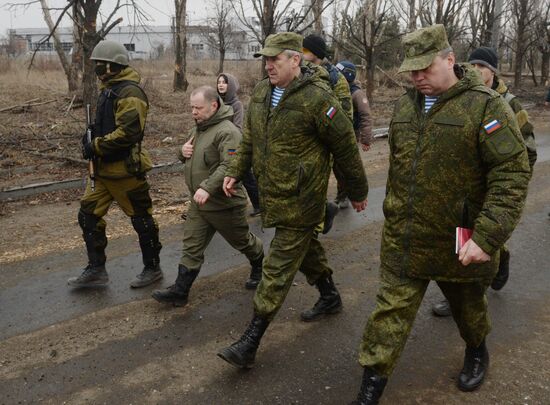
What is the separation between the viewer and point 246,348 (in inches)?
139

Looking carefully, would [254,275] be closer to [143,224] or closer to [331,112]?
[143,224]

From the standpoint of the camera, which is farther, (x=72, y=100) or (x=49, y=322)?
(x=72, y=100)

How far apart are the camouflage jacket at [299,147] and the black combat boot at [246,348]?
665 mm

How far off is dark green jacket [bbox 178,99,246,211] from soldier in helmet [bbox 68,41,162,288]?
1.66 ft

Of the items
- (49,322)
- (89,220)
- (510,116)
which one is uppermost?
(510,116)

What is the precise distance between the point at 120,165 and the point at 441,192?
287cm

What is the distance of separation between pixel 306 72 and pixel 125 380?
2319 mm

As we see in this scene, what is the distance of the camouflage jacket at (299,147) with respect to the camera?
3.54 meters

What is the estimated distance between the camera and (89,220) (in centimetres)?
488

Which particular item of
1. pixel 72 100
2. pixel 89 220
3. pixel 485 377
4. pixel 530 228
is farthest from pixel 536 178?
pixel 72 100

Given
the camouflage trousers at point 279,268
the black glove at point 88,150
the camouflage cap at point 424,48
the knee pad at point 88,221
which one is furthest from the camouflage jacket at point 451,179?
the knee pad at point 88,221

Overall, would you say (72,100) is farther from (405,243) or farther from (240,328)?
(405,243)

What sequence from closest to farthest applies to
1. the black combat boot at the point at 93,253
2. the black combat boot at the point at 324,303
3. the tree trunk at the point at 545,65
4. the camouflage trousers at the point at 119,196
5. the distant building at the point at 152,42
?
the black combat boot at the point at 324,303, the camouflage trousers at the point at 119,196, the black combat boot at the point at 93,253, the distant building at the point at 152,42, the tree trunk at the point at 545,65

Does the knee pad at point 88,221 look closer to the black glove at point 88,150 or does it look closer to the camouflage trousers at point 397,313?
the black glove at point 88,150
